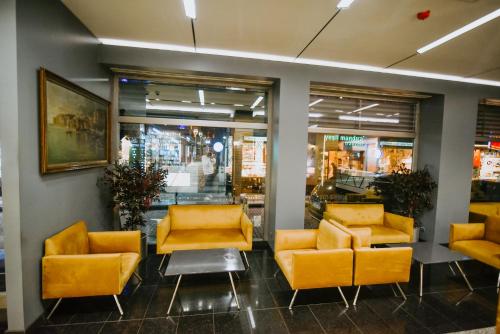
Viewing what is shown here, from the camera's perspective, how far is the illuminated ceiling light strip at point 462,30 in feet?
8.25

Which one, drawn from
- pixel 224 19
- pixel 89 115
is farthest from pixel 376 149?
pixel 89 115

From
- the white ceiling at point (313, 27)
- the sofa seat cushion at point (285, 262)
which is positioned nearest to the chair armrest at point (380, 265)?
the sofa seat cushion at point (285, 262)

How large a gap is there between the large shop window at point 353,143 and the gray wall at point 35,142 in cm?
378

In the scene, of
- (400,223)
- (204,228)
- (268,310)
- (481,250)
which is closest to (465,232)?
(481,250)

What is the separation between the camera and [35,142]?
2.21 meters

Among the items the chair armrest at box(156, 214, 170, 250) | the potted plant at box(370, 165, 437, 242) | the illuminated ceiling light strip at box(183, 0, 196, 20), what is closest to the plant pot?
the potted plant at box(370, 165, 437, 242)

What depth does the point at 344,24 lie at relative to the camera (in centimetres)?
280

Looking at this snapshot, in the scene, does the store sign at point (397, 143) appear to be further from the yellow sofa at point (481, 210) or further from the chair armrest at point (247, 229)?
the chair armrest at point (247, 229)

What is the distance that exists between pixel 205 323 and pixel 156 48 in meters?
3.72

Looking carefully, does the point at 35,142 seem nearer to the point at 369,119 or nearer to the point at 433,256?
the point at 433,256

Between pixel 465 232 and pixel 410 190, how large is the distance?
1.01 meters

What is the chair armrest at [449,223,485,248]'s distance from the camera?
3.71 meters

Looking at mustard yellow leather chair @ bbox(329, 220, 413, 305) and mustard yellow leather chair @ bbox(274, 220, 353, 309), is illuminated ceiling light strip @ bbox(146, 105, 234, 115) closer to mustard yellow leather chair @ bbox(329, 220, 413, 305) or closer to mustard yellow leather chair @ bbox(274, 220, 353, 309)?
mustard yellow leather chair @ bbox(274, 220, 353, 309)

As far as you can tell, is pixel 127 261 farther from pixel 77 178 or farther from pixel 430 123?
pixel 430 123
